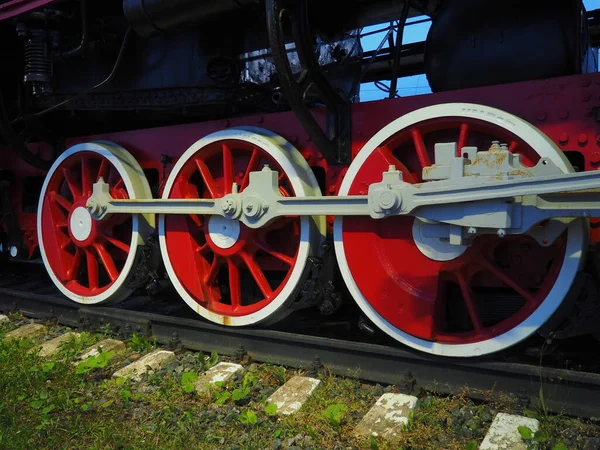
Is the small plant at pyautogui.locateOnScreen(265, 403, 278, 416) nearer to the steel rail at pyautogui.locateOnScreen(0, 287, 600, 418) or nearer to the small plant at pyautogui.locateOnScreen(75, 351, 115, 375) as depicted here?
the steel rail at pyautogui.locateOnScreen(0, 287, 600, 418)

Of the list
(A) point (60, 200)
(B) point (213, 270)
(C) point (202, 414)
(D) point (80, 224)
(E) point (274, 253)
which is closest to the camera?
(C) point (202, 414)

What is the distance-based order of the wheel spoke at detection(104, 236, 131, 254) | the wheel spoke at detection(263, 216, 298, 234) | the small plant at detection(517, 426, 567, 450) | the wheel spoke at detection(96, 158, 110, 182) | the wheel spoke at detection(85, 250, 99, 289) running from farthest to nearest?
1. the wheel spoke at detection(85, 250, 99, 289)
2. the wheel spoke at detection(96, 158, 110, 182)
3. the wheel spoke at detection(104, 236, 131, 254)
4. the wheel spoke at detection(263, 216, 298, 234)
5. the small plant at detection(517, 426, 567, 450)

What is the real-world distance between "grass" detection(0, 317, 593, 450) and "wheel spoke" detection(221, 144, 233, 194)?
3.46 feet

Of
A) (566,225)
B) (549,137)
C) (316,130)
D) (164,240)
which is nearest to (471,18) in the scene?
(549,137)

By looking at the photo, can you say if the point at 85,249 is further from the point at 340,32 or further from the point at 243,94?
the point at 340,32

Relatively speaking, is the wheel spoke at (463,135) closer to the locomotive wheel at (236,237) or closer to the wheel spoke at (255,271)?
the locomotive wheel at (236,237)

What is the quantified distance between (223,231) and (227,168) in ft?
1.26

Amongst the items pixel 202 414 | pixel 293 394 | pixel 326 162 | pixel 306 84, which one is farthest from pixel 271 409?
pixel 306 84

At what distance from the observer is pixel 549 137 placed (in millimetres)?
2354

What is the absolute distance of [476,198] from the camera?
222 centimetres

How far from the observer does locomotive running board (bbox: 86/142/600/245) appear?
207 cm

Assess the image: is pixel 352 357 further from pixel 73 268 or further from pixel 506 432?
pixel 73 268

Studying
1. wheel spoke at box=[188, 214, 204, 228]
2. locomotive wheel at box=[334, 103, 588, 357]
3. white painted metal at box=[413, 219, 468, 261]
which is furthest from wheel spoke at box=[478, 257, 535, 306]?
wheel spoke at box=[188, 214, 204, 228]

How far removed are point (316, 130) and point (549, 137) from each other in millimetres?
1074
